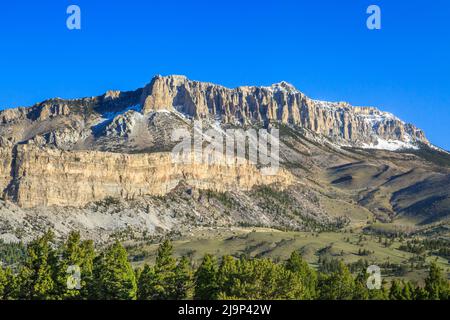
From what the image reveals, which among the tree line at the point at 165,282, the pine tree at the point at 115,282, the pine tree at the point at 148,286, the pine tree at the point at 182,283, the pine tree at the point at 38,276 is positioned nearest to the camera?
the tree line at the point at 165,282

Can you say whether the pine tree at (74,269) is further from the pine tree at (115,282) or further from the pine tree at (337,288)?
the pine tree at (337,288)

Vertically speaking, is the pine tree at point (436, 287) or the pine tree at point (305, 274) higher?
the pine tree at point (305, 274)

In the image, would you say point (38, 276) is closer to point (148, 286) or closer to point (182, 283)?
point (148, 286)

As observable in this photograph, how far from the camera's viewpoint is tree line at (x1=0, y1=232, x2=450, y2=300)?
7019 centimetres

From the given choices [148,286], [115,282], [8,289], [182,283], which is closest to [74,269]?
[115,282]

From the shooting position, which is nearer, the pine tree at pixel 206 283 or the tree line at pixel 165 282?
the tree line at pixel 165 282

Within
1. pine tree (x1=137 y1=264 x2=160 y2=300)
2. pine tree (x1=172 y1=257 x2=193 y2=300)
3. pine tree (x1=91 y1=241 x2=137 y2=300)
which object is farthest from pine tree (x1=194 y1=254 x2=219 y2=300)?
pine tree (x1=91 y1=241 x2=137 y2=300)

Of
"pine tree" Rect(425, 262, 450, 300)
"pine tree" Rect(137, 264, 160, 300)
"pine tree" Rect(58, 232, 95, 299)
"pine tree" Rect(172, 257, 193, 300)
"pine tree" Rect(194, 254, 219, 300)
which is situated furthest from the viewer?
"pine tree" Rect(172, 257, 193, 300)

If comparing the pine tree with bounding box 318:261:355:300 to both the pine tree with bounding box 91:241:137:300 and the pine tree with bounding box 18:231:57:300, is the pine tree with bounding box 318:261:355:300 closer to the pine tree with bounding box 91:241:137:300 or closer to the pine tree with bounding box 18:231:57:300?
the pine tree with bounding box 91:241:137:300

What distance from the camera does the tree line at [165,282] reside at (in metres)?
70.2

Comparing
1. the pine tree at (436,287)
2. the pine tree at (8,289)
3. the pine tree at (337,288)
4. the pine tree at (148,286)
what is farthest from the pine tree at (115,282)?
the pine tree at (436,287)

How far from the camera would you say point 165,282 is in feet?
261
